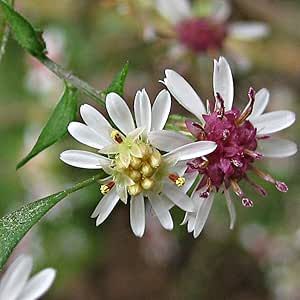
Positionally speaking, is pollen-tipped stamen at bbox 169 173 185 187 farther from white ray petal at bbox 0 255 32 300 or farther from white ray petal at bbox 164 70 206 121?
white ray petal at bbox 0 255 32 300

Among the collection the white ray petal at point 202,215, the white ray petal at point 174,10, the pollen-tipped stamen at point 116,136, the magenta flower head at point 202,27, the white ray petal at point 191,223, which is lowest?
the magenta flower head at point 202,27

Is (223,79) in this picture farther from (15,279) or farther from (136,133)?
(15,279)

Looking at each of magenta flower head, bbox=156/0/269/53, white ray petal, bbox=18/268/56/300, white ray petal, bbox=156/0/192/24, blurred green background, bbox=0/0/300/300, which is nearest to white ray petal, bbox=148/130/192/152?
white ray petal, bbox=18/268/56/300

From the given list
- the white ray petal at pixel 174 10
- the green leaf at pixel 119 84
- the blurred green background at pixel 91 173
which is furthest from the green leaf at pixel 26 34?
the blurred green background at pixel 91 173

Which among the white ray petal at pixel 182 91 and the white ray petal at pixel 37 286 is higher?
the white ray petal at pixel 182 91

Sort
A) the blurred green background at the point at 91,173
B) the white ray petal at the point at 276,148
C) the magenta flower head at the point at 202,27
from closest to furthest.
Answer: the white ray petal at the point at 276,148 < the magenta flower head at the point at 202,27 < the blurred green background at the point at 91,173

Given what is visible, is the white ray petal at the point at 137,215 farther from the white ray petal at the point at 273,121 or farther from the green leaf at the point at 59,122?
the white ray petal at the point at 273,121

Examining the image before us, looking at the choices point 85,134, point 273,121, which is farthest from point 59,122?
point 273,121
